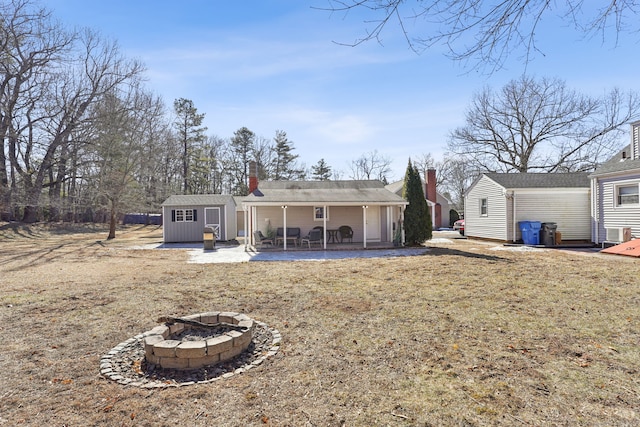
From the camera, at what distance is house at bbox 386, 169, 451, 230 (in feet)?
98.4

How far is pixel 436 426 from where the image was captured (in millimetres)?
2455

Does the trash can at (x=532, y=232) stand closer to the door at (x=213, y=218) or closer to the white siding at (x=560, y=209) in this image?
the white siding at (x=560, y=209)

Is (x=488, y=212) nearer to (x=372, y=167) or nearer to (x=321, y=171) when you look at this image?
(x=321, y=171)

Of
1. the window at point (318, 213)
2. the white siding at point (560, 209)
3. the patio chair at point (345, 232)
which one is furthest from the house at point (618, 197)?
the window at point (318, 213)

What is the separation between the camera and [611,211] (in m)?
13.4

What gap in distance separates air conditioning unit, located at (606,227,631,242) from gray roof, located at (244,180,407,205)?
7.87 m

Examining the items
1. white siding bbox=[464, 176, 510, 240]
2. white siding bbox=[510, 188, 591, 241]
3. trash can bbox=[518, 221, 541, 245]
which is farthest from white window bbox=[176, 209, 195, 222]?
trash can bbox=[518, 221, 541, 245]

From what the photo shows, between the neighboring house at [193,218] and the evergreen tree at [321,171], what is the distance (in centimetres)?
2771

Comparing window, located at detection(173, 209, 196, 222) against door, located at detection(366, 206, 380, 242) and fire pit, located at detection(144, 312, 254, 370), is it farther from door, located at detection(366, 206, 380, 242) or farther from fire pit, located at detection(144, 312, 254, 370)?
fire pit, located at detection(144, 312, 254, 370)

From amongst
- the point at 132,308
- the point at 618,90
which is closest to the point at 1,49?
the point at 132,308

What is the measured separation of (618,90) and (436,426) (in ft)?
108

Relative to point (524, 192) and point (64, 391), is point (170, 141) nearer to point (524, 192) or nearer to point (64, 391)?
point (524, 192)

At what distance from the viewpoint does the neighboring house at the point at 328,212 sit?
15.7 meters

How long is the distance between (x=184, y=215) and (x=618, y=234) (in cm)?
1983
